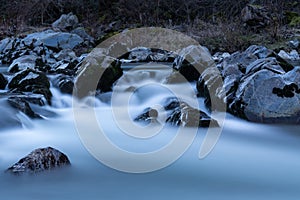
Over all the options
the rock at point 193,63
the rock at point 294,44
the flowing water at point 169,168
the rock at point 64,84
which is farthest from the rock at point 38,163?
the rock at point 294,44

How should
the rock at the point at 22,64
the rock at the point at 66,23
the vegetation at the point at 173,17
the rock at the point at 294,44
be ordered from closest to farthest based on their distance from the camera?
the rock at the point at 22,64, the rock at the point at 294,44, the vegetation at the point at 173,17, the rock at the point at 66,23

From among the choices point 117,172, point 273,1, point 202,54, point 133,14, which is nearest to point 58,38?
point 133,14

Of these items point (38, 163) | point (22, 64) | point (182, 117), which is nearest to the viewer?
point (38, 163)

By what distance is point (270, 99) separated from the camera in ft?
16.1

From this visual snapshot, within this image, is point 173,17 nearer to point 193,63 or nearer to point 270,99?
point 193,63

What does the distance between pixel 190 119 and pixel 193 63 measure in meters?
2.93

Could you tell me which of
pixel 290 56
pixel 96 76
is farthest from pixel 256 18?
pixel 96 76

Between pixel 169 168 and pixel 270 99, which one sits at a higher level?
pixel 270 99

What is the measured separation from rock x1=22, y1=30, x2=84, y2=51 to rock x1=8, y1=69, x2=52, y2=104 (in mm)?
6243

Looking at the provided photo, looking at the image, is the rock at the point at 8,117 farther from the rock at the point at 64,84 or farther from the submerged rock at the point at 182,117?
the rock at the point at 64,84

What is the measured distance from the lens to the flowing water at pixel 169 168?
9.78 feet

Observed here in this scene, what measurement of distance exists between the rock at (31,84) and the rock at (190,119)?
7.08ft

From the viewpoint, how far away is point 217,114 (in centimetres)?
542

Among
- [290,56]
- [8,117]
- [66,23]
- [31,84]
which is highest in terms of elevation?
[66,23]
